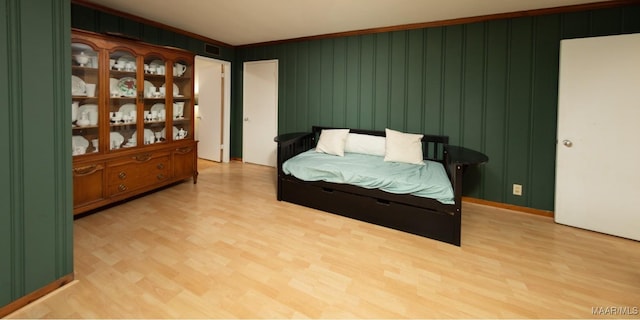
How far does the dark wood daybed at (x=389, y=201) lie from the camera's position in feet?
7.81

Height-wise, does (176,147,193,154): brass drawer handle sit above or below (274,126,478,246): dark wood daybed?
above

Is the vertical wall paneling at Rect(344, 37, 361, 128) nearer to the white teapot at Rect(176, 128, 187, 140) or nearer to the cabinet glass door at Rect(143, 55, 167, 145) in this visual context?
the white teapot at Rect(176, 128, 187, 140)

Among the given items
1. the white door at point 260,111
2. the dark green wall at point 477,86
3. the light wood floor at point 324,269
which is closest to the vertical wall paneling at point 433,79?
the dark green wall at point 477,86

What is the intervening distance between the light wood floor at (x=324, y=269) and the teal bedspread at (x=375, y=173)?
15.5 inches

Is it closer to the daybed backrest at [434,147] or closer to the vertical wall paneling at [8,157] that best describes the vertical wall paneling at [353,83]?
the daybed backrest at [434,147]

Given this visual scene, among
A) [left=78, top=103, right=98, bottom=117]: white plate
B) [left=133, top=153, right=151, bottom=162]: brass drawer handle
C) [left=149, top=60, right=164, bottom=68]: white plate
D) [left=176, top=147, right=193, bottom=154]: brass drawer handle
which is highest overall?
[left=149, top=60, right=164, bottom=68]: white plate

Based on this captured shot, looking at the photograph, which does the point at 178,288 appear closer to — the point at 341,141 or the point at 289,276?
the point at 289,276

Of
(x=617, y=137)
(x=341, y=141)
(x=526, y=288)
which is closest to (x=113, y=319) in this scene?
(x=526, y=288)

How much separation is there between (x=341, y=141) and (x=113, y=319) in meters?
2.78

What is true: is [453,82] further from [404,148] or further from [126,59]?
[126,59]

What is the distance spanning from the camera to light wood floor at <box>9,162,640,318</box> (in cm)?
158

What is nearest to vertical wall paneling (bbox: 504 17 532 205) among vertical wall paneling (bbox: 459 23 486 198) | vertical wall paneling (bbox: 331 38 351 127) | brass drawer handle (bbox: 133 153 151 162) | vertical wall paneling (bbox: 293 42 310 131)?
vertical wall paneling (bbox: 459 23 486 198)

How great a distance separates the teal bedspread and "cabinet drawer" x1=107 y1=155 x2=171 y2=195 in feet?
5.00

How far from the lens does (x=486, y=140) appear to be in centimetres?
328
